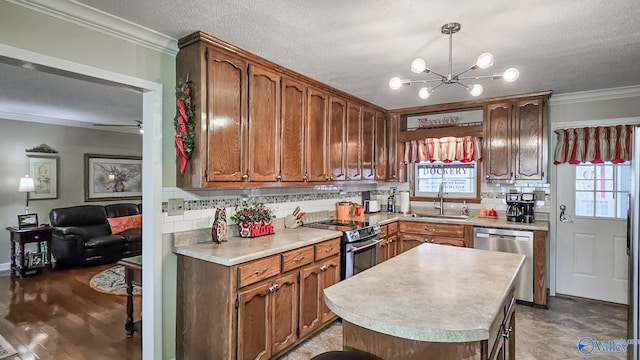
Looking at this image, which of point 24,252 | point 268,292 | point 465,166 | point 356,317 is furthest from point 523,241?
point 24,252

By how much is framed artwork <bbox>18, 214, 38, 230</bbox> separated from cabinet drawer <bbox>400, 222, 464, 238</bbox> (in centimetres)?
556

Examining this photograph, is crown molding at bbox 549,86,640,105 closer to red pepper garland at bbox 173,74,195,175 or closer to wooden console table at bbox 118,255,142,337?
red pepper garland at bbox 173,74,195,175

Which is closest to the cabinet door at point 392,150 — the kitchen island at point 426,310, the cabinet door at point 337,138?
the cabinet door at point 337,138

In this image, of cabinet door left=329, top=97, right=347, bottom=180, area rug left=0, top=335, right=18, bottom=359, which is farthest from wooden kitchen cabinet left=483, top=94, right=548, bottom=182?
area rug left=0, top=335, right=18, bottom=359

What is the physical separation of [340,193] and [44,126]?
5115 mm

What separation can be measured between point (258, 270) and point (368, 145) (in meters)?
2.64

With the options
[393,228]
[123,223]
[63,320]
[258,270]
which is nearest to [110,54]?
[258,270]

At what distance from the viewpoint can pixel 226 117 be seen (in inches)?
99.4

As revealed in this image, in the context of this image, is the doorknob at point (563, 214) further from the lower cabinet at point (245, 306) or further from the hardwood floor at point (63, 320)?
the hardwood floor at point (63, 320)

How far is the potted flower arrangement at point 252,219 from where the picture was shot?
2.88 meters

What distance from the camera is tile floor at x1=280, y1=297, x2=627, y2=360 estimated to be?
2715mm

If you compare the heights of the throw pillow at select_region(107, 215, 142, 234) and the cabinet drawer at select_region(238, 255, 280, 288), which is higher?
the cabinet drawer at select_region(238, 255, 280, 288)

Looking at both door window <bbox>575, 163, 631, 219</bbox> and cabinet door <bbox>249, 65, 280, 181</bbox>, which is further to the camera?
door window <bbox>575, 163, 631, 219</bbox>

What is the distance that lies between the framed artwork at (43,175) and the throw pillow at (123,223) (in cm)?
102
